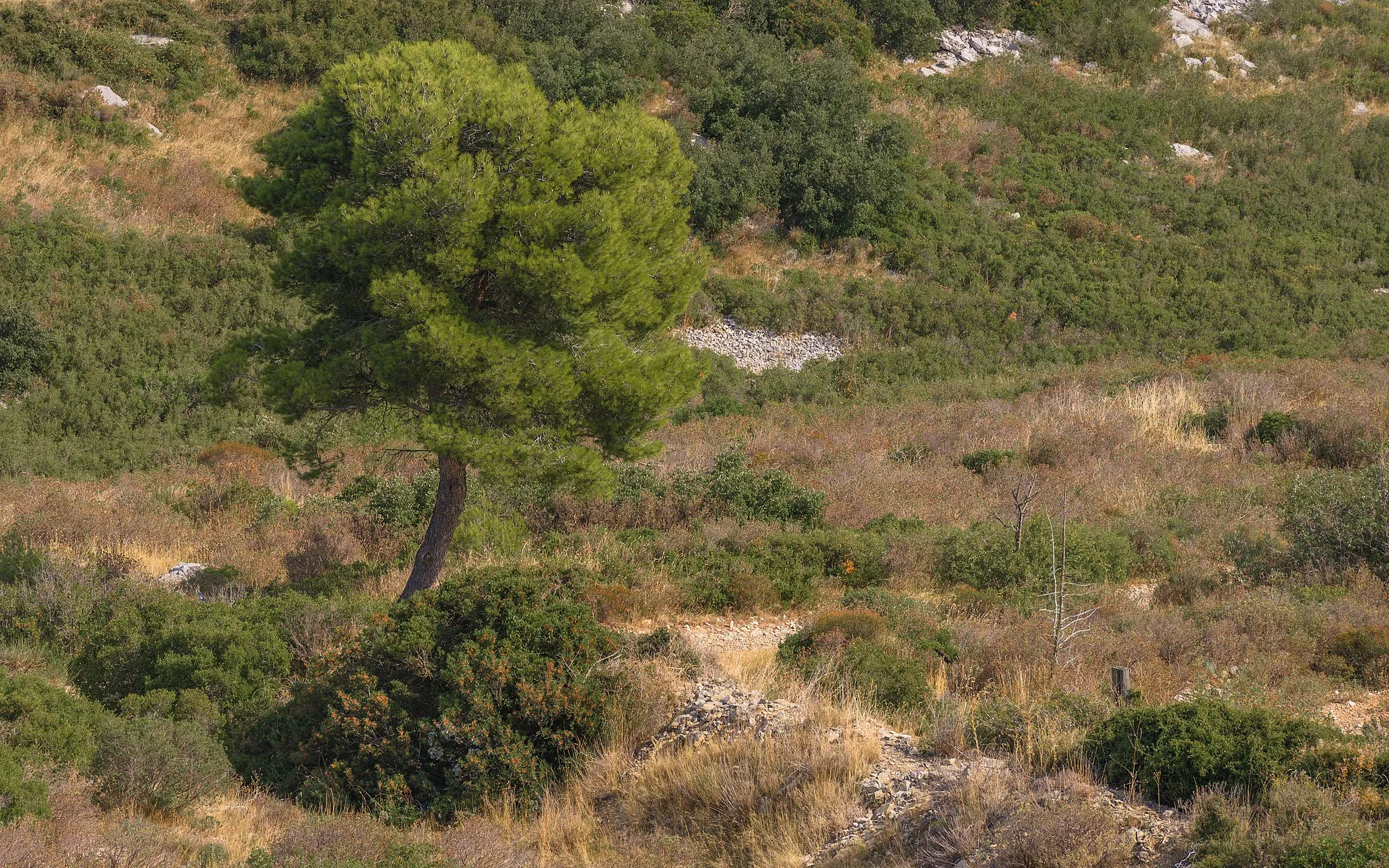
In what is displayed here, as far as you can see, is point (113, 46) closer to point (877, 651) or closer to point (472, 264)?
point (472, 264)

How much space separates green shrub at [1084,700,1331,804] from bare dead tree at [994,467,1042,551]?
4429 millimetres

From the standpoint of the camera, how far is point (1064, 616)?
10.2 metres

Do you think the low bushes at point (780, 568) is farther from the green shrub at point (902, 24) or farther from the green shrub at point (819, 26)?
the green shrub at point (902, 24)

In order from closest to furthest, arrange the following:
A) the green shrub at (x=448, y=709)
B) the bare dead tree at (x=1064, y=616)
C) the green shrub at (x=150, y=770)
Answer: the green shrub at (x=150, y=770)
the green shrub at (x=448, y=709)
the bare dead tree at (x=1064, y=616)

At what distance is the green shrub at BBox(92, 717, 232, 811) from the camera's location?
713 centimetres

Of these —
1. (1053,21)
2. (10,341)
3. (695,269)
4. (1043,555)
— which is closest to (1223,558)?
(1043,555)

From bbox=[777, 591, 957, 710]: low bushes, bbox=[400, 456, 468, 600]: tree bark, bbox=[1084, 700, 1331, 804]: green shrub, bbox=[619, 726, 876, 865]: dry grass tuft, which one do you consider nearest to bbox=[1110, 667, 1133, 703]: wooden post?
bbox=[1084, 700, 1331, 804]: green shrub

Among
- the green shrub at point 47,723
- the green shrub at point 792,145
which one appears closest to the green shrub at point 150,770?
the green shrub at point 47,723

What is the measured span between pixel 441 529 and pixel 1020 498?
7914 millimetres

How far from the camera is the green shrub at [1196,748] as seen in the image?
238 inches

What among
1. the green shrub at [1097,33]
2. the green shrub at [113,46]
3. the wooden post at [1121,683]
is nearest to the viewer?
the wooden post at [1121,683]

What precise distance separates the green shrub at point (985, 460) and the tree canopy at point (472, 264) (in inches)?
291

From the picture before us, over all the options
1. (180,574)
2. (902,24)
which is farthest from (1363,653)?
(902,24)

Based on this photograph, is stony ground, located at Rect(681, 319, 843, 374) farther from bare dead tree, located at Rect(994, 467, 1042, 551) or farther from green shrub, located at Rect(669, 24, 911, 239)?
bare dead tree, located at Rect(994, 467, 1042, 551)
